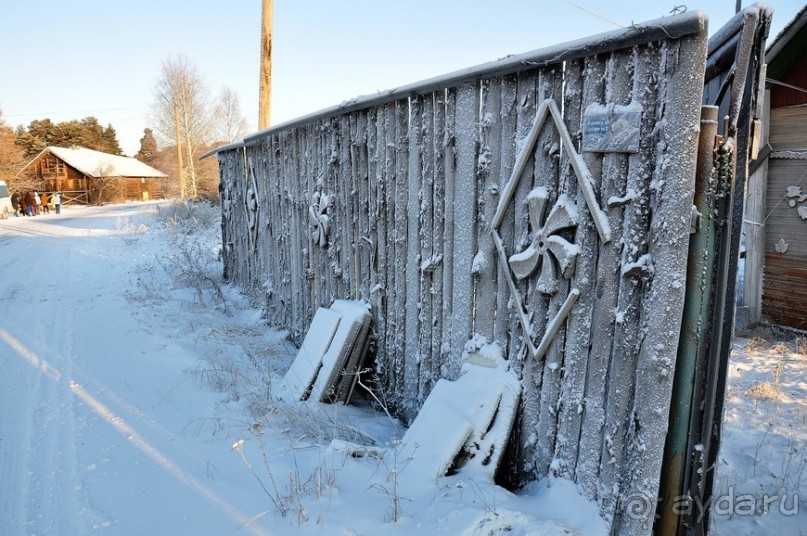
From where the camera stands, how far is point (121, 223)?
1992cm

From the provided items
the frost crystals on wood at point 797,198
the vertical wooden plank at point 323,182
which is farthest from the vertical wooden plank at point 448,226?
the frost crystals on wood at point 797,198

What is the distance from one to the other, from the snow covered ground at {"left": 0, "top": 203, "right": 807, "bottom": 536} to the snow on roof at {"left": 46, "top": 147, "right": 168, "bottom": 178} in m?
45.7

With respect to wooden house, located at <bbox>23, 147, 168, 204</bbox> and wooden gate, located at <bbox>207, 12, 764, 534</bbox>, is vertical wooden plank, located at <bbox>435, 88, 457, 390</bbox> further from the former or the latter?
wooden house, located at <bbox>23, 147, 168, 204</bbox>

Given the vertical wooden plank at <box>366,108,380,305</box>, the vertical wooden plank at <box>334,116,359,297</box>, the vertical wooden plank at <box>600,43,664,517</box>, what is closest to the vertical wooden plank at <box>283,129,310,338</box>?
the vertical wooden plank at <box>334,116,359,297</box>

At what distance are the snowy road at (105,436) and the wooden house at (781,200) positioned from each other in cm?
774

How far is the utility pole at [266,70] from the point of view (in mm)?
12375

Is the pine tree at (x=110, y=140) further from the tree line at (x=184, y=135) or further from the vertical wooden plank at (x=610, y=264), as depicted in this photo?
the vertical wooden plank at (x=610, y=264)

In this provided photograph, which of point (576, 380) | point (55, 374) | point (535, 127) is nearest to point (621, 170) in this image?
point (535, 127)

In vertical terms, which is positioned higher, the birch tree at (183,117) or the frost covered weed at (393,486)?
the birch tree at (183,117)

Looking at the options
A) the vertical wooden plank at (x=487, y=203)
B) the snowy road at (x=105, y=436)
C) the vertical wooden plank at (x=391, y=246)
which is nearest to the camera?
the snowy road at (x=105, y=436)

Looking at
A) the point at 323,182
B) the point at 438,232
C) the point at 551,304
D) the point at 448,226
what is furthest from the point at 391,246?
the point at 551,304

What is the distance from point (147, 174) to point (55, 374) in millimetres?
52797

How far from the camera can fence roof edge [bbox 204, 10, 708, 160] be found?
1977 mm

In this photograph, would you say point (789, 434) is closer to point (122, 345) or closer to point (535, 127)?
point (535, 127)
